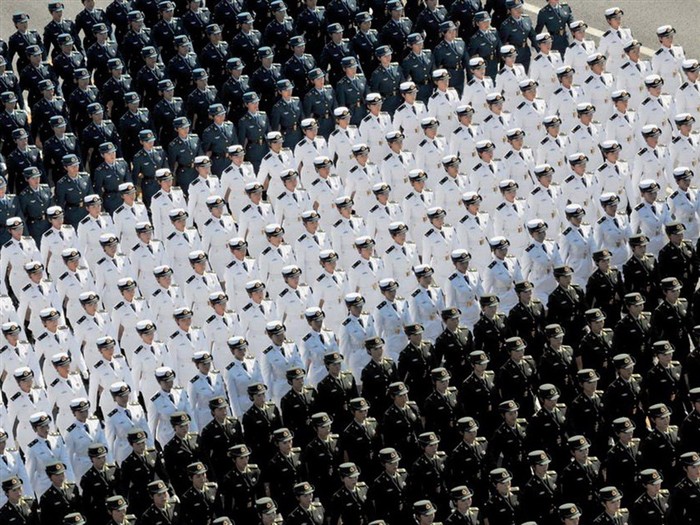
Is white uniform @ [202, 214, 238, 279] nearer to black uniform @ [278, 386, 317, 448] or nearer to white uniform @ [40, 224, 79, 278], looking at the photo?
white uniform @ [40, 224, 79, 278]

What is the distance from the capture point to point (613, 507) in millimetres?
18812

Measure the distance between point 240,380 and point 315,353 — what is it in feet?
2.90

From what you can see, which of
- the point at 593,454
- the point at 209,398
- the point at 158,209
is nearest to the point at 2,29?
the point at 158,209

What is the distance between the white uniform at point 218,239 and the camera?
23172 mm

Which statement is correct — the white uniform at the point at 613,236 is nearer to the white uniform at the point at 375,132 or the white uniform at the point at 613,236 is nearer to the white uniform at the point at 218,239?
the white uniform at the point at 375,132

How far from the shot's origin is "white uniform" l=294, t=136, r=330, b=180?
2414 centimetres

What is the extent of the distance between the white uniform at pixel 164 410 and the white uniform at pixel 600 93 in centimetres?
740

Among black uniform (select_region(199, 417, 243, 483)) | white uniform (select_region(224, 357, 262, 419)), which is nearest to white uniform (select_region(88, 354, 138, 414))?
white uniform (select_region(224, 357, 262, 419))

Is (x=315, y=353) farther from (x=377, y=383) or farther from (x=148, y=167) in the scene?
(x=148, y=167)

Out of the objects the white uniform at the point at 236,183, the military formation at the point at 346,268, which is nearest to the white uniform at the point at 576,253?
the military formation at the point at 346,268

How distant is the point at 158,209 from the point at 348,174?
2.33 meters

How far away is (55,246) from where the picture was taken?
23.0 meters

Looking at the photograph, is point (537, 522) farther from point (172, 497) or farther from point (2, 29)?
point (2, 29)

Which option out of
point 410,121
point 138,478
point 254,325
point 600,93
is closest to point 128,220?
point 254,325
